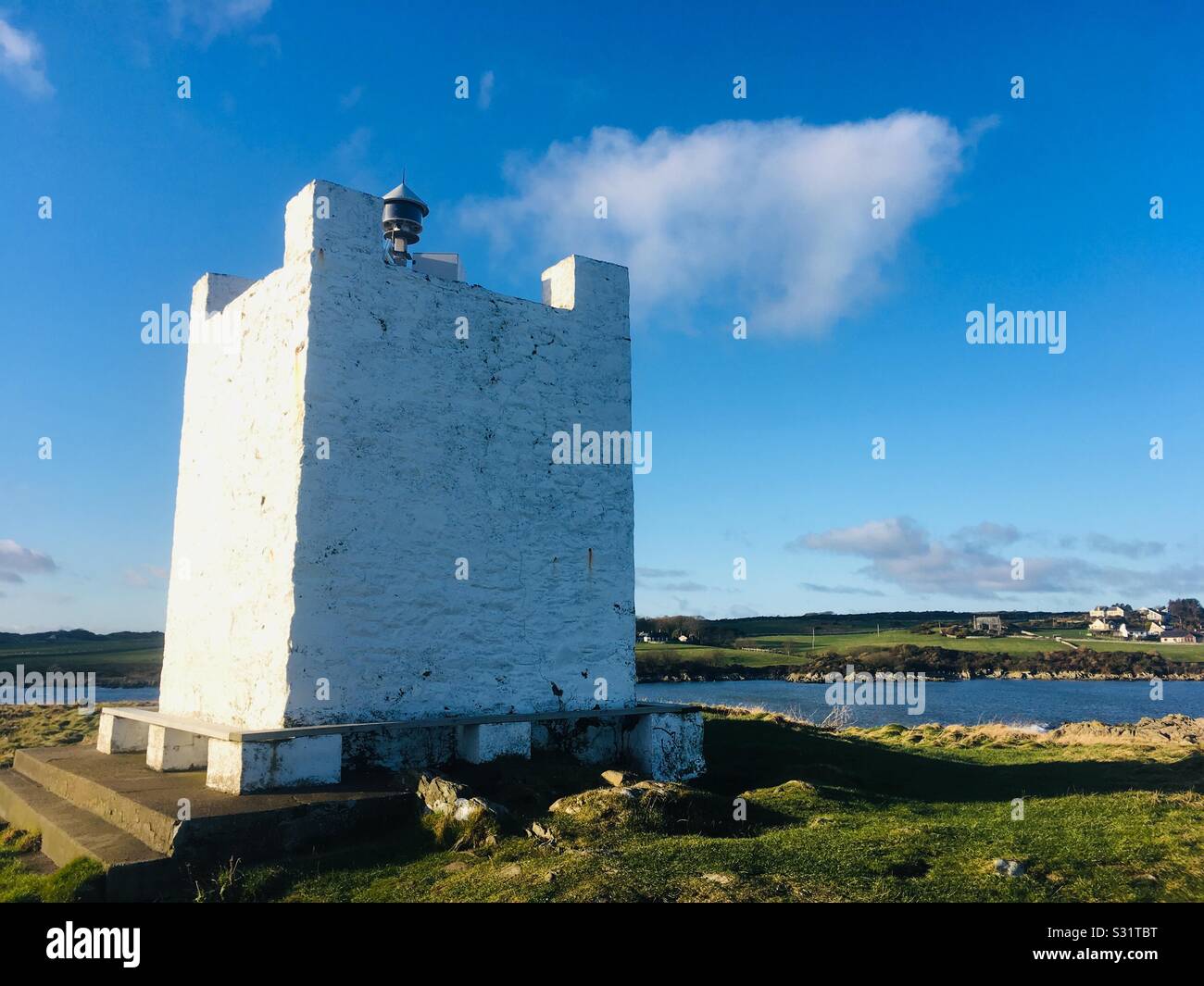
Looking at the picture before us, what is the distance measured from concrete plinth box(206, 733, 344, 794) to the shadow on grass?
16.1ft

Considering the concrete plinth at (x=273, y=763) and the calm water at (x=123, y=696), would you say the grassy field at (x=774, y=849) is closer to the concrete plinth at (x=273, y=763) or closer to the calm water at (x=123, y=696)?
the concrete plinth at (x=273, y=763)

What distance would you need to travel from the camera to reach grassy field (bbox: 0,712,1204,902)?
6.19 metres

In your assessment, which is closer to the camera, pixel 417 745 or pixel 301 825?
pixel 301 825

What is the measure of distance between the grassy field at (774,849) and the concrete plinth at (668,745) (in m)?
0.39

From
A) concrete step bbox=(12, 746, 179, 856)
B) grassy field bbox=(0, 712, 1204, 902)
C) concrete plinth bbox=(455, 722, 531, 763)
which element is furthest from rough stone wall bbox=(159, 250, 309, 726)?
grassy field bbox=(0, 712, 1204, 902)

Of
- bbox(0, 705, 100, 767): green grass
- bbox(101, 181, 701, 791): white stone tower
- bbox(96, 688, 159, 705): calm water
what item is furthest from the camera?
bbox(96, 688, 159, 705): calm water

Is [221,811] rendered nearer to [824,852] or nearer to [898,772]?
[824,852]

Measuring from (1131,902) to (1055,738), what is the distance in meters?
15.8

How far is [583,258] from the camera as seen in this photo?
39.8 feet

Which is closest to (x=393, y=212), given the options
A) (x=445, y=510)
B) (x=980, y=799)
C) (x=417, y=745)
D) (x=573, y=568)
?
(x=445, y=510)

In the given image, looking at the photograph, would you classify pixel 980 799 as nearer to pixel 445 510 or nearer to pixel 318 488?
pixel 445 510

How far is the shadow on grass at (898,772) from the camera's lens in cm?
1136

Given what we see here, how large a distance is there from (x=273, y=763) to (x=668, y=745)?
5.20m

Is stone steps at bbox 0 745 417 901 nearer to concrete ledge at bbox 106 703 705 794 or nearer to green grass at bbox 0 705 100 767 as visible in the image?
concrete ledge at bbox 106 703 705 794
